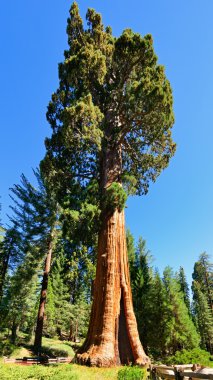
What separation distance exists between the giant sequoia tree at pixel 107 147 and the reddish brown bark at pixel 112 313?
3 cm

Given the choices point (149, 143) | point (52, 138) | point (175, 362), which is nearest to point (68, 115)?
point (52, 138)

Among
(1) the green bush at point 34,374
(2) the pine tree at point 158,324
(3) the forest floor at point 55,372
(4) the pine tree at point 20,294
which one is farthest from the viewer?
(4) the pine tree at point 20,294

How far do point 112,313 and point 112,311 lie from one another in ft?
0.24

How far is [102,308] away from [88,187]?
6235 millimetres

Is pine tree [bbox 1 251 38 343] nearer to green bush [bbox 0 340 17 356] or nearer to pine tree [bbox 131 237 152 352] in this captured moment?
green bush [bbox 0 340 17 356]

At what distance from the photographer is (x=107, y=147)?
15008mm

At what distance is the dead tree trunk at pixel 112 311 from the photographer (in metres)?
9.77

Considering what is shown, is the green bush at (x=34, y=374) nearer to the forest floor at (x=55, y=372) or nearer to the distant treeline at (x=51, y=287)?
the forest floor at (x=55, y=372)

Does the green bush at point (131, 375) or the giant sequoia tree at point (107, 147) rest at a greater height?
the giant sequoia tree at point (107, 147)

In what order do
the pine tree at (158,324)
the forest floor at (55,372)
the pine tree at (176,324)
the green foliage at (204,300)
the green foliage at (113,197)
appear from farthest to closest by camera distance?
the green foliage at (204,300) < the pine tree at (176,324) < the pine tree at (158,324) < the green foliage at (113,197) < the forest floor at (55,372)

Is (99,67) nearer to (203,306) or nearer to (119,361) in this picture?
(119,361)

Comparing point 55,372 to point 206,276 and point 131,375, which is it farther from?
point 206,276

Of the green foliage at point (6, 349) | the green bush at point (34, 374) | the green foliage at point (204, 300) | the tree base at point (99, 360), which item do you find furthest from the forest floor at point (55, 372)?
the green foliage at point (204, 300)

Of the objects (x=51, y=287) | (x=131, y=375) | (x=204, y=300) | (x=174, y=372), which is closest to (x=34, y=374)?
(x=131, y=375)
